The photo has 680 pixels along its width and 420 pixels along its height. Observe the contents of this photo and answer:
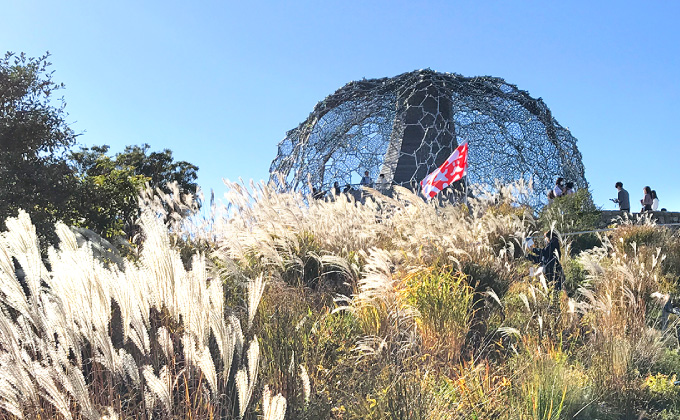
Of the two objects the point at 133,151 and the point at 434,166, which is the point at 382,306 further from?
the point at 133,151

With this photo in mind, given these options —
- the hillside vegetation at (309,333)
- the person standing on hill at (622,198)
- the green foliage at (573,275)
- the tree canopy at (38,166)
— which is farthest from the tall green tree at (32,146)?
the person standing on hill at (622,198)

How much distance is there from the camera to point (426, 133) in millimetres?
19266

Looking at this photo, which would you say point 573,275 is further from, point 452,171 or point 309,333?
point 309,333

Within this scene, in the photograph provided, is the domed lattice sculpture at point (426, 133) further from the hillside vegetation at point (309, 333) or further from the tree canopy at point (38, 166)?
the hillside vegetation at point (309, 333)

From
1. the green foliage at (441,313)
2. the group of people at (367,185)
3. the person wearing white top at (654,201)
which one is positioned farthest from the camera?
the group of people at (367,185)

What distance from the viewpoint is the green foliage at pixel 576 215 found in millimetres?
11672

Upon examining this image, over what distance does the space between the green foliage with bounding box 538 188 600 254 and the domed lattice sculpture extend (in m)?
2.80

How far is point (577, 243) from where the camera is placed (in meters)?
11.4

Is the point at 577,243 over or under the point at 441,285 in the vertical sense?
over

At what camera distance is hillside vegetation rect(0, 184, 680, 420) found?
1808 millimetres

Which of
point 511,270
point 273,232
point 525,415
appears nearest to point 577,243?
point 511,270

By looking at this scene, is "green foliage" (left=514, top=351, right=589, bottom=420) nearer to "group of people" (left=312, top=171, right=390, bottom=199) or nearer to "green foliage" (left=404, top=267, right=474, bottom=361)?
"green foliage" (left=404, top=267, right=474, bottom=361)

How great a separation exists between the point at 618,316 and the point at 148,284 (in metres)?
4.07

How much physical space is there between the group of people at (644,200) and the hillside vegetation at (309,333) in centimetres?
1009
